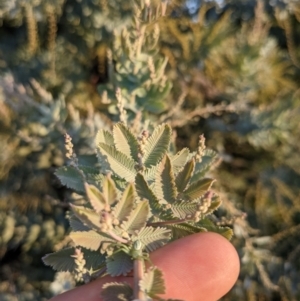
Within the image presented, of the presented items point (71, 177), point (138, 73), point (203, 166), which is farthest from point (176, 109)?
point (71, 177)

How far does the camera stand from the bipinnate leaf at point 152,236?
0.57 metres

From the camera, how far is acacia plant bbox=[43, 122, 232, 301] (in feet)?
1.67

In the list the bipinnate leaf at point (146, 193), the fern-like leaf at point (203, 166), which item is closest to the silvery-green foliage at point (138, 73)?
the fern-like leaf at point (203, 166)

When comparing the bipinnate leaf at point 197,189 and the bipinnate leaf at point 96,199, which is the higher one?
the bipinnate leaf at point 96,199

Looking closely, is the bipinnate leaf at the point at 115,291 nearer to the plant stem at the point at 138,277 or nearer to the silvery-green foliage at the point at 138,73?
the plant stem at the point at 138,277

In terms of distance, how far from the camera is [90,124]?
976 mm

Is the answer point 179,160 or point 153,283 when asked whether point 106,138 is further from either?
point 153,283

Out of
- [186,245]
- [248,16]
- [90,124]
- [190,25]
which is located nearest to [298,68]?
[248,16]

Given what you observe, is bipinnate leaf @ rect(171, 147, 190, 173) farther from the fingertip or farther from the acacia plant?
the fingertip

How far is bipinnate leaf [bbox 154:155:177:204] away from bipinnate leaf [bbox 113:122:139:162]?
7 centimetres

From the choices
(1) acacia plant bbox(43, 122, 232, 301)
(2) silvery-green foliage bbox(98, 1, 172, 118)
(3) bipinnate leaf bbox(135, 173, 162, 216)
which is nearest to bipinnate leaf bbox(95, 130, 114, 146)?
(1) acacia plant bbox(43, 122, 232, 301)

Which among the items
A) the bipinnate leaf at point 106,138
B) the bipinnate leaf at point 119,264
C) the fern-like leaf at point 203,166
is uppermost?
the bipinnate leaf at point 106,138

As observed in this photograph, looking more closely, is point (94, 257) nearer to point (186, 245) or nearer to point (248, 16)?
point (186, 245)

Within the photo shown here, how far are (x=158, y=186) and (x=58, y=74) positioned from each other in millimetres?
722
